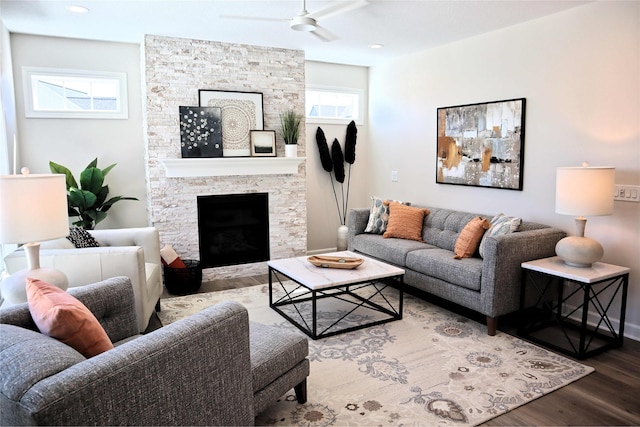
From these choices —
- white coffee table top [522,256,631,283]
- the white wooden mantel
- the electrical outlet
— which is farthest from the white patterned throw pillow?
the white wooden mantel

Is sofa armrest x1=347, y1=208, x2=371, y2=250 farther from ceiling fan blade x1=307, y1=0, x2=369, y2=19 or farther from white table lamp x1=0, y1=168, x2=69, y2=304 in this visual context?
white table lamp x1=0, y1=168, x2=69, y2=304

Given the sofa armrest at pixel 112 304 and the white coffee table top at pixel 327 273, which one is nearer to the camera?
the sofa armrest at pixel 112 304

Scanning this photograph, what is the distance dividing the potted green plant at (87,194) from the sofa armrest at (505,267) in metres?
3.60

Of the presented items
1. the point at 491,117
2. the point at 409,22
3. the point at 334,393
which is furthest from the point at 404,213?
the point at 334,393

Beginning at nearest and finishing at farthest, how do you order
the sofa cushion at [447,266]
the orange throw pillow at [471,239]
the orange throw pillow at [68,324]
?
1. the orange throw pillow at [68,324]
2. the sofa cushion at [447,266]
3. the orange throw pillow at [471,239]

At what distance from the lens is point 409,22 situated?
4.02 metres

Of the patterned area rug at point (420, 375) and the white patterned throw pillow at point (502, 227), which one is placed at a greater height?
the white patterned throw pillow at point (502, 227)

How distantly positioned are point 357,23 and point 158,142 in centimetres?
228

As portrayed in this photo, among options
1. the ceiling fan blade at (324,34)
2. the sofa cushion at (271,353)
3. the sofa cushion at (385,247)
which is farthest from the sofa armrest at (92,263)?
the ceiling fan blade at (324,34)

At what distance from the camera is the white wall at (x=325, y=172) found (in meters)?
5.89

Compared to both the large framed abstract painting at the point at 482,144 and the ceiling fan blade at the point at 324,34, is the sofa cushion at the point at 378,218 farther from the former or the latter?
the ceiling fan blade at the point at 324,34

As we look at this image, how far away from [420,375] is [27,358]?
216 centimetres

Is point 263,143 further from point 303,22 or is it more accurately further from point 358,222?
point 303,22

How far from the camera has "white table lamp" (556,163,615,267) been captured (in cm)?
310
